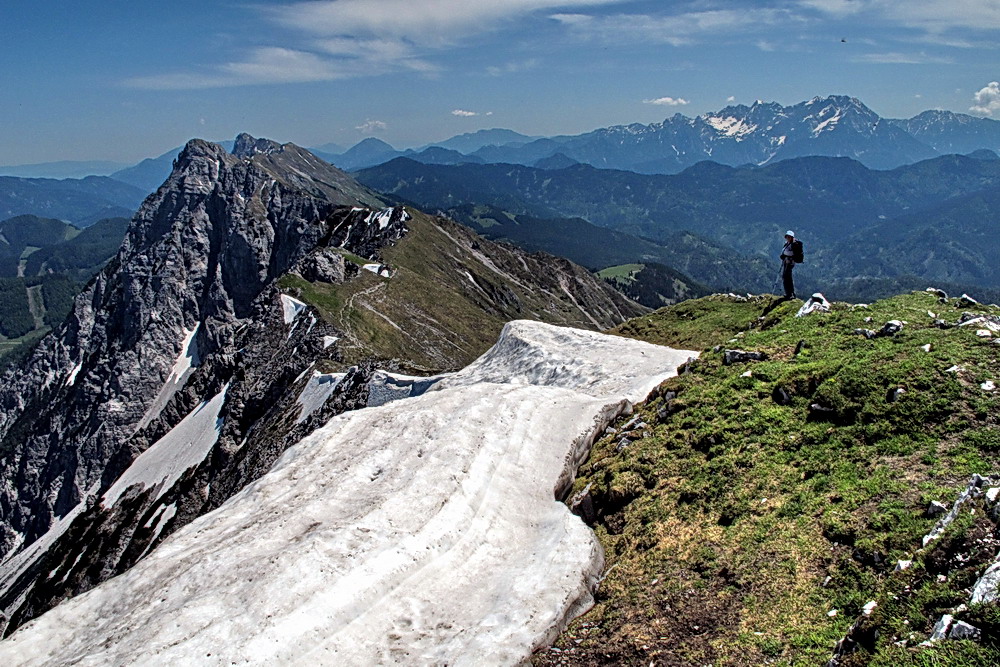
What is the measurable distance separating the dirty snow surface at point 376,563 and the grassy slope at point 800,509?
133 cm

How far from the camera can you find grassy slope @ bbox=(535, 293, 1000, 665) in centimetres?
1038

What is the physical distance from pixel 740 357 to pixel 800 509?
31.2 feet

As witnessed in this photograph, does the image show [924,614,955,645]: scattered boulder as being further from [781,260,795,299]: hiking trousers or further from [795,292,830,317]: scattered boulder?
[781,260,795,299]: hiking trousers

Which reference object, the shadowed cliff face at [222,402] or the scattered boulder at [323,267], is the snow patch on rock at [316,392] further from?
the scattered boulder at [323,267]

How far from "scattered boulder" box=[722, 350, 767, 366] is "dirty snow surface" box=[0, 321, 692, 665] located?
507 centimetres

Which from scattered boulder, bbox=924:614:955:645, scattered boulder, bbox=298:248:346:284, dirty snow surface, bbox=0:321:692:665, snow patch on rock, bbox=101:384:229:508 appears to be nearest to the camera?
scattered boulder, bbox=924:614:955:645

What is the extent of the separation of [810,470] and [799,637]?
5.53 m

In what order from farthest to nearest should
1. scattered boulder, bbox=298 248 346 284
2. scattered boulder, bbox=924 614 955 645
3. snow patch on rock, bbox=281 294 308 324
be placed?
1. scattered boulder, bbox=298 248 346 284
2. snow patch on rock, bbox=281 294 308 324
3. scattered boulder, bbox=924 614 955 645

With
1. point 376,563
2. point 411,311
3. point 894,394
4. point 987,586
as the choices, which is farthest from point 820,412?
point 411,311

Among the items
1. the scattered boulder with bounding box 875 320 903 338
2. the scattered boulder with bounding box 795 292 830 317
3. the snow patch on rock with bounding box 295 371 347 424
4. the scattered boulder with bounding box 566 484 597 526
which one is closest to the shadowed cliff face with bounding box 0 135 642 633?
the snow patch on rock with bounding box 295 371 347 424

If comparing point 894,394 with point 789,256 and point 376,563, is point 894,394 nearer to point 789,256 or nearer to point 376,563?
point 376,563

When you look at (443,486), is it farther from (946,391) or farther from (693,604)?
(946,391)

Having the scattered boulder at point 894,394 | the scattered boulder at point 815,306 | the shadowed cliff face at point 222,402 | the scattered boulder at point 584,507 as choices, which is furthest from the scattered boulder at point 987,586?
the shadowed cliff face at point 222,402

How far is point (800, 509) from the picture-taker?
14.1 m
